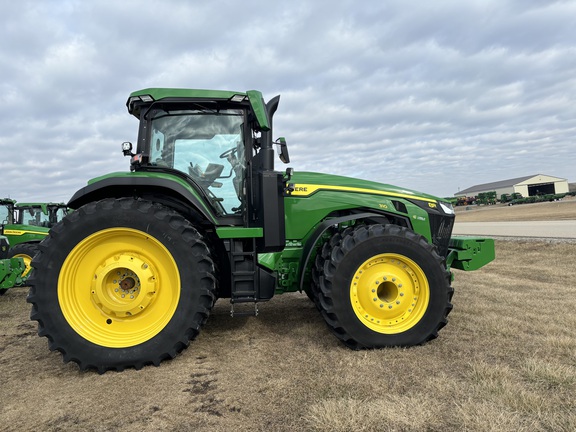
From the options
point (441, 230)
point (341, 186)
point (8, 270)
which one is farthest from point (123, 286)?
point (8, 270)

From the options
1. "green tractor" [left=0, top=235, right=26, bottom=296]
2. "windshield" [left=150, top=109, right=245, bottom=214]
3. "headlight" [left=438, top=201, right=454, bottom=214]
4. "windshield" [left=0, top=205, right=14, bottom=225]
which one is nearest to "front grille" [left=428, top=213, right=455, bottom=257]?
"headlight" [left=438, top=201, right=454, bottom=214]

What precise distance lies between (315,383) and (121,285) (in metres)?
1.92

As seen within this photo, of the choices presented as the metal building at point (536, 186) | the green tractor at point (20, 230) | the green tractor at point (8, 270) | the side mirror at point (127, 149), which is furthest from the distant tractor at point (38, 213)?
the metal building at point (536, 186)

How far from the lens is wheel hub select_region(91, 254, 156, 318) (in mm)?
3287

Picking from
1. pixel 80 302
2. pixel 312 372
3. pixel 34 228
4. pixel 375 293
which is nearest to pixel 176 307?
pixel 80 302

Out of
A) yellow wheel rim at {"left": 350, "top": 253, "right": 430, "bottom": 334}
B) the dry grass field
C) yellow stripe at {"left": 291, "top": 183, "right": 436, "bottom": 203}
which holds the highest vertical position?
yellow stripe at {"left": 291, "top": 183, "right": 436, "bottom": 203}

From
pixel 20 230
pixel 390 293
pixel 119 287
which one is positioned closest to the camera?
pixel 119 287

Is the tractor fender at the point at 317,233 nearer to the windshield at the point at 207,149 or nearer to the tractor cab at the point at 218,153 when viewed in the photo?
the tractor cab at the point at 218,153

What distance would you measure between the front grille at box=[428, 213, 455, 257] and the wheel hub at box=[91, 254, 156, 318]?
3003 mm

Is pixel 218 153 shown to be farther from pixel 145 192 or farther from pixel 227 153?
pixel 145 192

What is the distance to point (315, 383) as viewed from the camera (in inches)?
105

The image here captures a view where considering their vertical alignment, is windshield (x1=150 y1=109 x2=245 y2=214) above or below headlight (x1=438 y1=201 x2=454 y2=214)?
above

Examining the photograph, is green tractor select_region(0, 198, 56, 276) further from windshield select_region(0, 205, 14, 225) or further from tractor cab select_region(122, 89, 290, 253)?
tractor cab select_region(122, 89, 290, 253)

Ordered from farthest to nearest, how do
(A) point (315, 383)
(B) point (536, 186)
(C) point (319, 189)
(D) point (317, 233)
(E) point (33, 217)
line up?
(B) point (536, 186), (E) point (33, 217), (C) point (319, 189), (D) point (317, 233), (A) point (315, 383)
